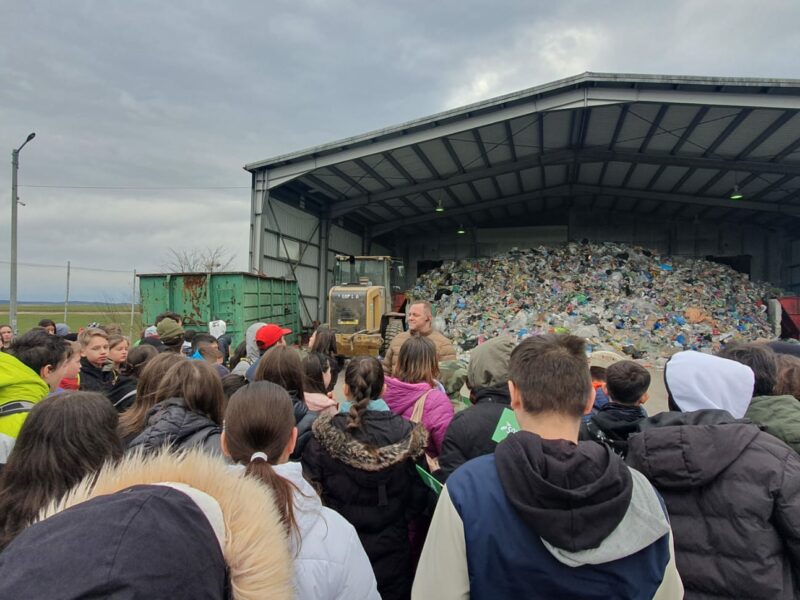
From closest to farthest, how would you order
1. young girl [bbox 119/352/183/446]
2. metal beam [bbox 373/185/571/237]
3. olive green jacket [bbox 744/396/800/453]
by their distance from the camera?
olive green jacket [bbox 744/396/800/453]
young girl [bbox 119/352/183/446]
metal beam [bbox 373/185/571/237]

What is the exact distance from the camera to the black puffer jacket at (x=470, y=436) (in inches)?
84.8

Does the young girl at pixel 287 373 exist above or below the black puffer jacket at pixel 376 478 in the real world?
above

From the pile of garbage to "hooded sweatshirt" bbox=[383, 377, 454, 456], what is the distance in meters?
11.5

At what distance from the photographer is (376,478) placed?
209cm

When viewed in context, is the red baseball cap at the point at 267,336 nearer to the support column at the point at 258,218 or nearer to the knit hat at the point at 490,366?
the knit hat at the point at 490,366

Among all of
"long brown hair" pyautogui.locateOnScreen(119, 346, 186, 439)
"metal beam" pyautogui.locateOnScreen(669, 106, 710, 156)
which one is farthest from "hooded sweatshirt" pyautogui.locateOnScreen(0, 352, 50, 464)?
"metal beam" pyautogui.locateOnScreen(669, 106, 710, 156)

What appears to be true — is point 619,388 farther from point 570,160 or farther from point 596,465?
point 570,160

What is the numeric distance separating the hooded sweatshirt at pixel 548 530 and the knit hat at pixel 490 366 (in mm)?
1181

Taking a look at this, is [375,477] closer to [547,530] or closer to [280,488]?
[280,488]

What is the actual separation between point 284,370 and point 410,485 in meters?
0.98

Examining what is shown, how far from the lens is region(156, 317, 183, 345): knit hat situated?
5125 mm

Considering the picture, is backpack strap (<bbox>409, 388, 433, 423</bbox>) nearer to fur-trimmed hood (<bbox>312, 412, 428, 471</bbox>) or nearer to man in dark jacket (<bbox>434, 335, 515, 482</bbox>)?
man in dark jacket (<bbox>434, 335, 515, 482</bbox>)

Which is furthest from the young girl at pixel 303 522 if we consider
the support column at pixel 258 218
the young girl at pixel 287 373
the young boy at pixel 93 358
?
the support column at pixel 258 218

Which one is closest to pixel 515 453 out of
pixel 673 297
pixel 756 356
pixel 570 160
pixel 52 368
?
pixel 756 356
